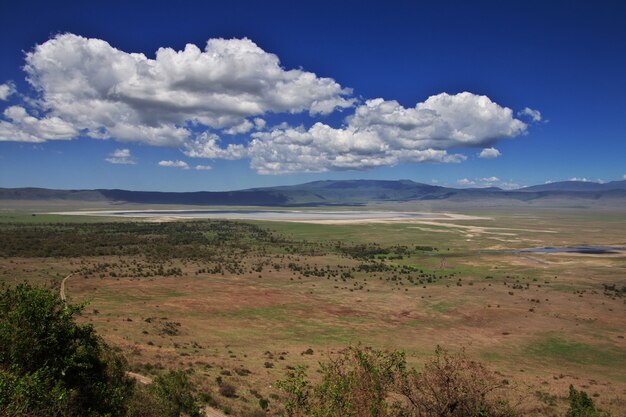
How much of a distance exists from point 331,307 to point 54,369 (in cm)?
4632

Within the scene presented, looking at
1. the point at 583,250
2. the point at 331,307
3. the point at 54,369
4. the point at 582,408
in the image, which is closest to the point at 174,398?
the point at 54,369

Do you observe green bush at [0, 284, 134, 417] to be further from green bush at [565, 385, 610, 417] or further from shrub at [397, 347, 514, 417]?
green bush at [565, 385, 610, 417]

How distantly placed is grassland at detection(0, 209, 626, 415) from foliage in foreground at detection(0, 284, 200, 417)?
A: 715 centimetres

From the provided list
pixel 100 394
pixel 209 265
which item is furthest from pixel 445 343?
pixel 209 265

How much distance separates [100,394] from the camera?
1662 centimetres

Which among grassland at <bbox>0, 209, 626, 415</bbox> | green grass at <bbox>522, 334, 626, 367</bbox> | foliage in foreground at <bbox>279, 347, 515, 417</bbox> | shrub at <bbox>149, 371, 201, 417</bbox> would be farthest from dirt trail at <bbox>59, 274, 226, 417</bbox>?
green grass at <bbox>522, 334, 626, 367</bbox>

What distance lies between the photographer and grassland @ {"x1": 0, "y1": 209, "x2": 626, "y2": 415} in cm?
3434

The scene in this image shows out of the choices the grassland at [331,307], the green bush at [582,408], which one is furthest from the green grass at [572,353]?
the green bush at [582,408]

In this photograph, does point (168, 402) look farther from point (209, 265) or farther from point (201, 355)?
point (209, 265)

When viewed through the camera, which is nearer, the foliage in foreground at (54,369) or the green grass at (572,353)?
the foliage in foreground at (54,369)

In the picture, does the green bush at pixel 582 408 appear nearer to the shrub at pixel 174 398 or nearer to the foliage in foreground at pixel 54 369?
the shrub at pixel 174 398

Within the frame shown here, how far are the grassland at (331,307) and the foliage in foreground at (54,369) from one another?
7.15m

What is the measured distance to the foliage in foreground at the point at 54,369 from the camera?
12.3 meters

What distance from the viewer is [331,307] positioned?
5850 centimetres
